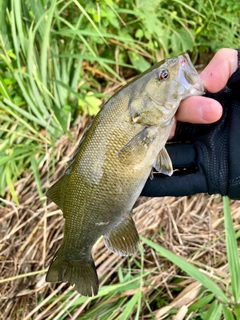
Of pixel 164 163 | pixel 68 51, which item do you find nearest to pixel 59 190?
pixel 164 163

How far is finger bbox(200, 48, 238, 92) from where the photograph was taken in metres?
1.71

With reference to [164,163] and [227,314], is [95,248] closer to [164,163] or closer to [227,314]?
[227,314]

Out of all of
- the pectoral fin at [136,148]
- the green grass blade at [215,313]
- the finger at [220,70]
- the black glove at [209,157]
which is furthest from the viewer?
the green grass blade at [215,313]

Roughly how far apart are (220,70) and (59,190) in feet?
3.00

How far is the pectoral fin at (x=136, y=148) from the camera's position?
1603mm

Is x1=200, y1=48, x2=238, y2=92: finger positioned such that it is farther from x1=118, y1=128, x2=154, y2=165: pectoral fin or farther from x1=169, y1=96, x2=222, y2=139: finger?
x1=118, y1=128, x2=154, y2=165: pectoral fin

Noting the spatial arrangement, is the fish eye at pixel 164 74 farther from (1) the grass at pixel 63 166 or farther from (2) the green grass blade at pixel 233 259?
(2) the green grass blade at pixel 233 259

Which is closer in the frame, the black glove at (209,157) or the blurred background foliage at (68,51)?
the black glove at (209,157)

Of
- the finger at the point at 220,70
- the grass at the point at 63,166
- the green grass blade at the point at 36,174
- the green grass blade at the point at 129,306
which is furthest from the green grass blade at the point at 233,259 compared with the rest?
the green grass blade at the point at 36,174

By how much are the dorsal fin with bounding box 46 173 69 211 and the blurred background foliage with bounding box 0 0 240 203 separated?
2.04 feet

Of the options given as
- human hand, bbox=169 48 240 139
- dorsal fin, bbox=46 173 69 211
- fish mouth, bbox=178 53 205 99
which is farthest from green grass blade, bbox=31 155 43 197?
fish mouth, bbox=178 53 205 99

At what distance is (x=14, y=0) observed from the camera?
209 cm

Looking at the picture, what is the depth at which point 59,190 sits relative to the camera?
5.74ft

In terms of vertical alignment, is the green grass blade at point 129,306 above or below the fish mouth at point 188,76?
below
